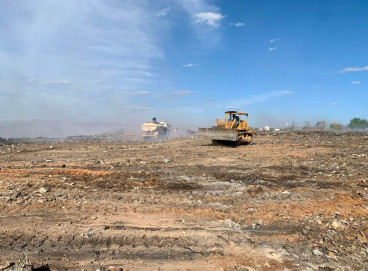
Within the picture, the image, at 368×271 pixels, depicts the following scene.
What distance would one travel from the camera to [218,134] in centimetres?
1600

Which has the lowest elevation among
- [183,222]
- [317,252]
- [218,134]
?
[317,252]

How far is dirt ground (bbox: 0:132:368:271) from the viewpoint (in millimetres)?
3350

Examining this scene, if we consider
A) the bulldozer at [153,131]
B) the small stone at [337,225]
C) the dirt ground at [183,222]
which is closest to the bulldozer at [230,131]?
the dirt ground at [183,222]

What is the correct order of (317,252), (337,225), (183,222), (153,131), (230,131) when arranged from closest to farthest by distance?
(317,252) < (337,225) < (183,222) < (230,131) < (153,131)

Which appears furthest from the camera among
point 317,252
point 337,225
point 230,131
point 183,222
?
point 230,131

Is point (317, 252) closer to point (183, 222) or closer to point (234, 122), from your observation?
point (183, 222)

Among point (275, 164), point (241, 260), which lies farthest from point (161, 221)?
point (275, 164)

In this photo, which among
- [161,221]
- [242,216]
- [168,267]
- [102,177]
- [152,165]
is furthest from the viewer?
[152,165]

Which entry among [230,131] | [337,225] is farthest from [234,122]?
[337,225]

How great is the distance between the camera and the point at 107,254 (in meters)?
3.39

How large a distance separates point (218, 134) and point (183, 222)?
11.8m

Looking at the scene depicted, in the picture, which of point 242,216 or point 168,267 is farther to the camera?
point 242,216

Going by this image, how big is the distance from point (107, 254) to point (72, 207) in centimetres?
191

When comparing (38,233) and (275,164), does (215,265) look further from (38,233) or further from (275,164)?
(275,164)
